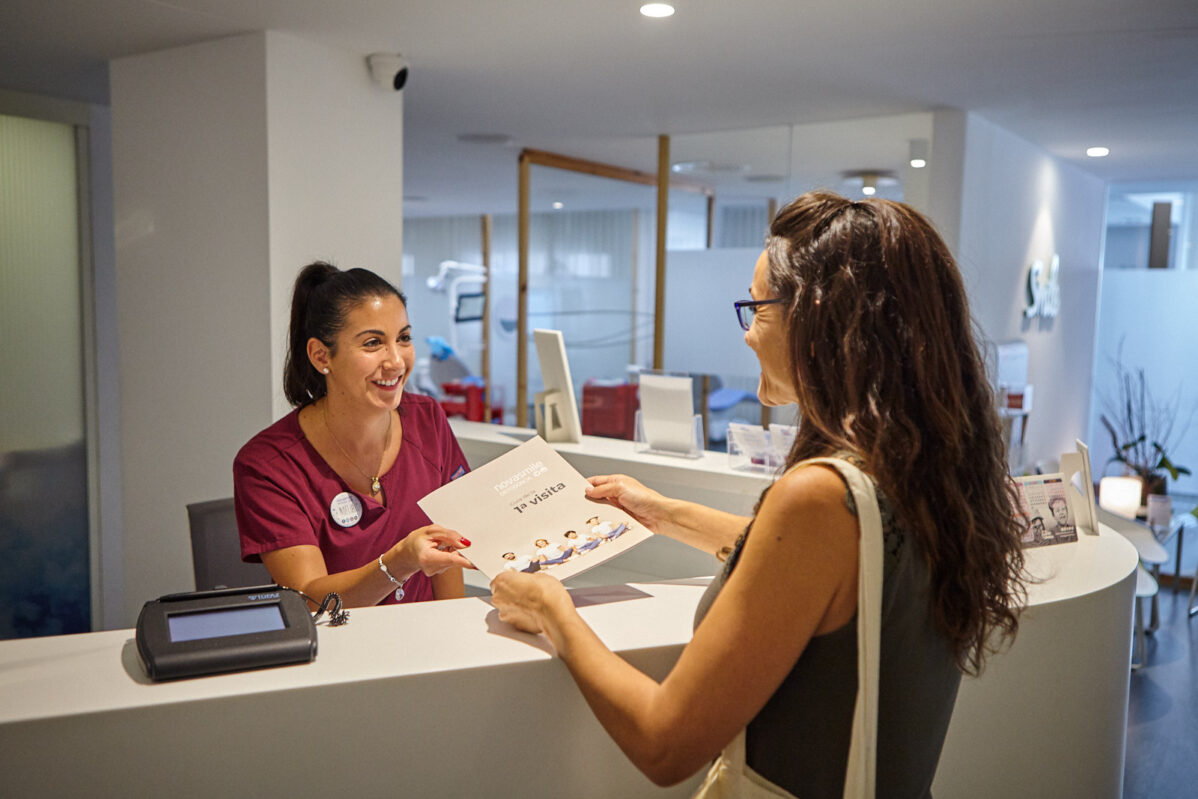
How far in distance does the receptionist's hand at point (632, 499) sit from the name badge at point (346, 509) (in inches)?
23.9

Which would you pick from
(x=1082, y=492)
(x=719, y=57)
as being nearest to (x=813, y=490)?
(x=1082, y=492)

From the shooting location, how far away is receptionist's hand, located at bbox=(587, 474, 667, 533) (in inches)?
62.0

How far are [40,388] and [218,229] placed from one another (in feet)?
5.45

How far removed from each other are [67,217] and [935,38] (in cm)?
422

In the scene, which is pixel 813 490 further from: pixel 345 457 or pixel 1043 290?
pixel 1043 290

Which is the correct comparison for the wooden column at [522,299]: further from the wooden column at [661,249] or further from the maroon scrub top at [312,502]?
the maroon scrub top at [312,502]

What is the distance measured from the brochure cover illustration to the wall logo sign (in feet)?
18.1

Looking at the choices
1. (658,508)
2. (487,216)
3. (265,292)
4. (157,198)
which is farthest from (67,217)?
(487,216)

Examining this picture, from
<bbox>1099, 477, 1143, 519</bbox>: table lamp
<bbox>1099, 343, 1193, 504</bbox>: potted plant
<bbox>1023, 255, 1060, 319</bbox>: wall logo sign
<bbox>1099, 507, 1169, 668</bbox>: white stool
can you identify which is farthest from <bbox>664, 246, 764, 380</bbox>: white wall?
<bbox>1099, 343, 1193, 504</bbox>: potted plant

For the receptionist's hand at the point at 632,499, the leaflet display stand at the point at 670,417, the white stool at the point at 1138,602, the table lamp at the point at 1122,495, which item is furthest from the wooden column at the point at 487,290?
the receptionist's hand at the point at 632,499

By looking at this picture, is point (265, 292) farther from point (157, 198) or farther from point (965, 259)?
point (965, 259)

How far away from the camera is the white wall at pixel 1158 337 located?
775 centimetres

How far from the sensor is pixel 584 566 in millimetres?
1376

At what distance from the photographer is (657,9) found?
10.6 feet
